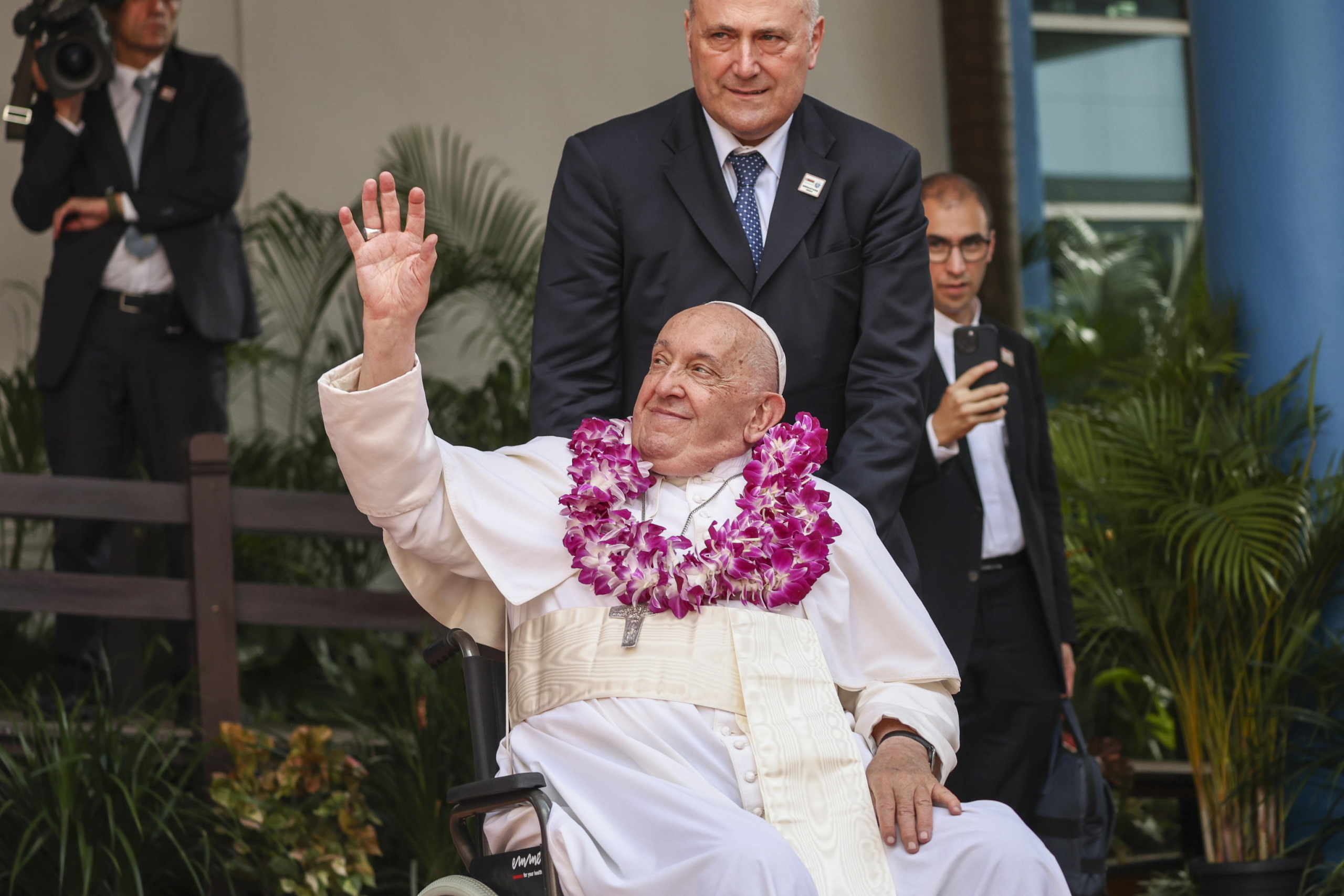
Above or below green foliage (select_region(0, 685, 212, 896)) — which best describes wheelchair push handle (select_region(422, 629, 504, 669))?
above

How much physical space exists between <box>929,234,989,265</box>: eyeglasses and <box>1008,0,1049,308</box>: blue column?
21.1ft

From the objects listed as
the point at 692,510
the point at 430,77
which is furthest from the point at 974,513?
the point at 430,77

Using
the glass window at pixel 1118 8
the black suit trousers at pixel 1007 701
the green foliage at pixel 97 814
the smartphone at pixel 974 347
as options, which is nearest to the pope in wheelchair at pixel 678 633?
the smartphone at pixel 974 347

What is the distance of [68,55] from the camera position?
5129 mm

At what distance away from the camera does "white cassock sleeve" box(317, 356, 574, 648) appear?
270 cm

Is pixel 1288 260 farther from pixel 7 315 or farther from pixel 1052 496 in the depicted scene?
pixel 7 315

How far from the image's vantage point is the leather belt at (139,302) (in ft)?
17.2

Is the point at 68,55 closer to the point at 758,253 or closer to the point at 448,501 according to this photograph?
the point at 758,253

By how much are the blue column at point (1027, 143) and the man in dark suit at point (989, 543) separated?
6428mm

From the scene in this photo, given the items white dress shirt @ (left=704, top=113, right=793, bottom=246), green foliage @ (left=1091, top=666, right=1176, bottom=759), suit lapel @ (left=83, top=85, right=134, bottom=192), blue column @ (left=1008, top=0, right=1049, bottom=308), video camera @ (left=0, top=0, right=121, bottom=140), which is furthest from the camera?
blue column @ (left=1008, top=0, right=1049, bottom=308)

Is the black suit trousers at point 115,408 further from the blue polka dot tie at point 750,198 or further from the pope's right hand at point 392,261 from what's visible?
the pope's right hand at point 392,261

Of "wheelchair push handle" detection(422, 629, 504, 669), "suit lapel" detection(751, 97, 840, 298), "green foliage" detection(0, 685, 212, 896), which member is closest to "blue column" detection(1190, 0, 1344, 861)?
"suit lapel" detection(751, 97, 840, 298)

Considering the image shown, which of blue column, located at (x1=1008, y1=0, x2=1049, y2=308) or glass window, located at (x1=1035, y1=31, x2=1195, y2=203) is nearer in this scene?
blue column, located at (x1=1008, y1=0, x2=1049, y2=308)

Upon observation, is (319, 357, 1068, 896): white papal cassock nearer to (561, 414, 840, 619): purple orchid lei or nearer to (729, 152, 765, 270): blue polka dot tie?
(561, 414, 840, 619): purple orchid lei
